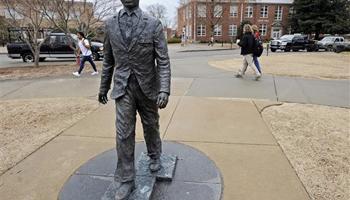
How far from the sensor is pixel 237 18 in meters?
50.8

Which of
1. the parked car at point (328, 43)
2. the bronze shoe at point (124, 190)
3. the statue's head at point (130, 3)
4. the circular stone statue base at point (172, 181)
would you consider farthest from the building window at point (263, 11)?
the bronze shoe at point (124, 190)

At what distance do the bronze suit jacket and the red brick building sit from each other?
4737 centimetres

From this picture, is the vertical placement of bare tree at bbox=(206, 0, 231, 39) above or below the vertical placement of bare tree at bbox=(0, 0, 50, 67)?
above

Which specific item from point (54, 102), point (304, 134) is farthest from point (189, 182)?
point (54, 102)

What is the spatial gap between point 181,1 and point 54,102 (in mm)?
51175

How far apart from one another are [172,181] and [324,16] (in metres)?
45.4

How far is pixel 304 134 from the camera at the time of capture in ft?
15.4

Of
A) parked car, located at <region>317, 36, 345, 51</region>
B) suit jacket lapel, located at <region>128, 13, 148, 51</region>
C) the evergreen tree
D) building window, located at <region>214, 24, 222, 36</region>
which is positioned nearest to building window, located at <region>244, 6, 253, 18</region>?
building window, located at <region>214, 24, 222, 36</region>

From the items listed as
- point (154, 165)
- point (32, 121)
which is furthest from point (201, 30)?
point (154, 165)

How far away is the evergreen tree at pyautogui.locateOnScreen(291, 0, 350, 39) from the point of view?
40.2 m

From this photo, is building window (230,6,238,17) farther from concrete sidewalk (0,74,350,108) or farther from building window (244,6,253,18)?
concrete sidewalk (0,74,350,108)

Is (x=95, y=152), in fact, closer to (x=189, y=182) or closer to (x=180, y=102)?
(x=189, y=182)

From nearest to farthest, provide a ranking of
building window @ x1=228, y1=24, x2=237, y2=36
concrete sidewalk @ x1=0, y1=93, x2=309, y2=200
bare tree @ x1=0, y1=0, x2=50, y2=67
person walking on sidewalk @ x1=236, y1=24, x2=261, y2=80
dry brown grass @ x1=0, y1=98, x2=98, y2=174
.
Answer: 1. concrete sidewalk @ x1=0, y1=93, x2=309, y2=200
2. dry brown grass @ x1=0, y1=98, x2=98, y2=174
3. person walking on sidewalk @ x1=236, y1=24, x2=261, y2=80
4. bare tree @ x1=0, y1=0, x2=50, y2=67
5. building window @ x1=228, y1=24, x2=237, y2=36

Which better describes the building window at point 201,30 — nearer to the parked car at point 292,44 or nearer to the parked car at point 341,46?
the parked car at point 292,44
